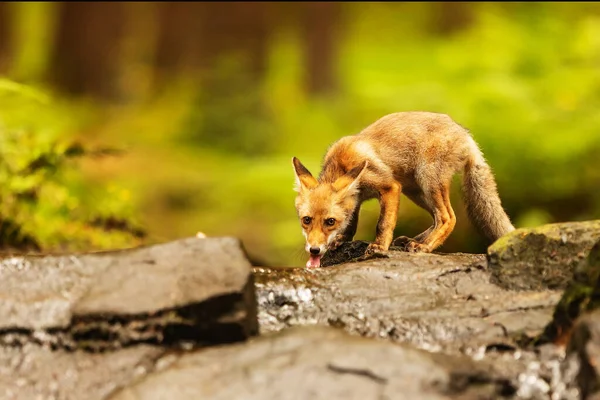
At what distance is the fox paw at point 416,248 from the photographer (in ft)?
16.9

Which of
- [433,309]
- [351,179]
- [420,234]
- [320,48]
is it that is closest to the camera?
[433,309]

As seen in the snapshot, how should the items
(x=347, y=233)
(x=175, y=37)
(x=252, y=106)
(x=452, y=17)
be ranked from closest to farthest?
(x=347, y=233) → (x=252, y=106) → (x=175, y=37) → (x=452, y=17)

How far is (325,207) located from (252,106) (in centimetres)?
992

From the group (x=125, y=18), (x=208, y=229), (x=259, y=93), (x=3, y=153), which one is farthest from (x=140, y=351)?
(x=125, y=18)

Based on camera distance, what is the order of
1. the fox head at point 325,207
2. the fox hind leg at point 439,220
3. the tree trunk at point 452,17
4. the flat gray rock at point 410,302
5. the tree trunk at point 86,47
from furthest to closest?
the tree trunk at point 452,17, the tree trunk at point 86,47, the fox hind leg at point 439,220, the fox head at point 325,207, the flat gray rock at point 410,302

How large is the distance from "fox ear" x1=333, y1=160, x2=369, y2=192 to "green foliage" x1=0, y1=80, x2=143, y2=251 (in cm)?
289

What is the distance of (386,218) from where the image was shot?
5160 mm

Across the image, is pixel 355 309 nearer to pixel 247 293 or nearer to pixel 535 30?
pixel 247 293

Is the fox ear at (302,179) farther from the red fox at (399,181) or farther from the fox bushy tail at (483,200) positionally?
the fox bushy tail at (483,200)

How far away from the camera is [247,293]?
134 inches

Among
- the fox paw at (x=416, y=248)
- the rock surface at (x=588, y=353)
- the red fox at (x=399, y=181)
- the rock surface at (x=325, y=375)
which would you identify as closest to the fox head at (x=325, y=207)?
the red fox at (x=399, y=181)

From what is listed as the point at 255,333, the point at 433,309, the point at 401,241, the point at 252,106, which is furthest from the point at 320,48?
the point at 255,333

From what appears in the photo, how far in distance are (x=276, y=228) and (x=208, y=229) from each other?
136cm

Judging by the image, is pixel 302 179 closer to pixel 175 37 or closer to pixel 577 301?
pixel 577 301
